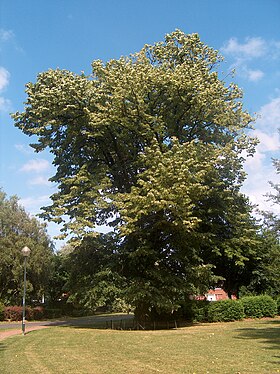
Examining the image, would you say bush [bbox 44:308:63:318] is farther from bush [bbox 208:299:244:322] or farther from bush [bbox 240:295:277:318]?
bush [bbox 240:295:277:318]

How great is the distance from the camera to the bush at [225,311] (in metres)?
26.0

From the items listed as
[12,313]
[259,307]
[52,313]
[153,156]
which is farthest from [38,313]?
[153,156]

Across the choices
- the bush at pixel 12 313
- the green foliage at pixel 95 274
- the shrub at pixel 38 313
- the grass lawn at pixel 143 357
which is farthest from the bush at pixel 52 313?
the grass lawn at pixel 143 357

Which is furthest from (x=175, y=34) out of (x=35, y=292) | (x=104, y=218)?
(x=35, y=292)

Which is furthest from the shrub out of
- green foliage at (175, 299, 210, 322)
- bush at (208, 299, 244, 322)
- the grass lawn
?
the grass lawn

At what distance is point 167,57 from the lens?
81.8ft

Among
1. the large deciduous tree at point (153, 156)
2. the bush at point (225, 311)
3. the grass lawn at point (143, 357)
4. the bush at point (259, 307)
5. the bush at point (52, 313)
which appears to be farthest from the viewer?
the bush at point (52, 313)

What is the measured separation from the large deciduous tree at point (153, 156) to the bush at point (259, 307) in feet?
15.0

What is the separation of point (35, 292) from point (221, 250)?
71.6 feet

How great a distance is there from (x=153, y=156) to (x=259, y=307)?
15.4 metres

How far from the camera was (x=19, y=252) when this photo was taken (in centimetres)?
3619

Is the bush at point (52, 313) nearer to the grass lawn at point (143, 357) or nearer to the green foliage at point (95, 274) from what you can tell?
the green foliage at point (95, 274)

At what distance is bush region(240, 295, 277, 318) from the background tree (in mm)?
19683

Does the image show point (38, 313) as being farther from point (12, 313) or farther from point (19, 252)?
point (19, 252)
